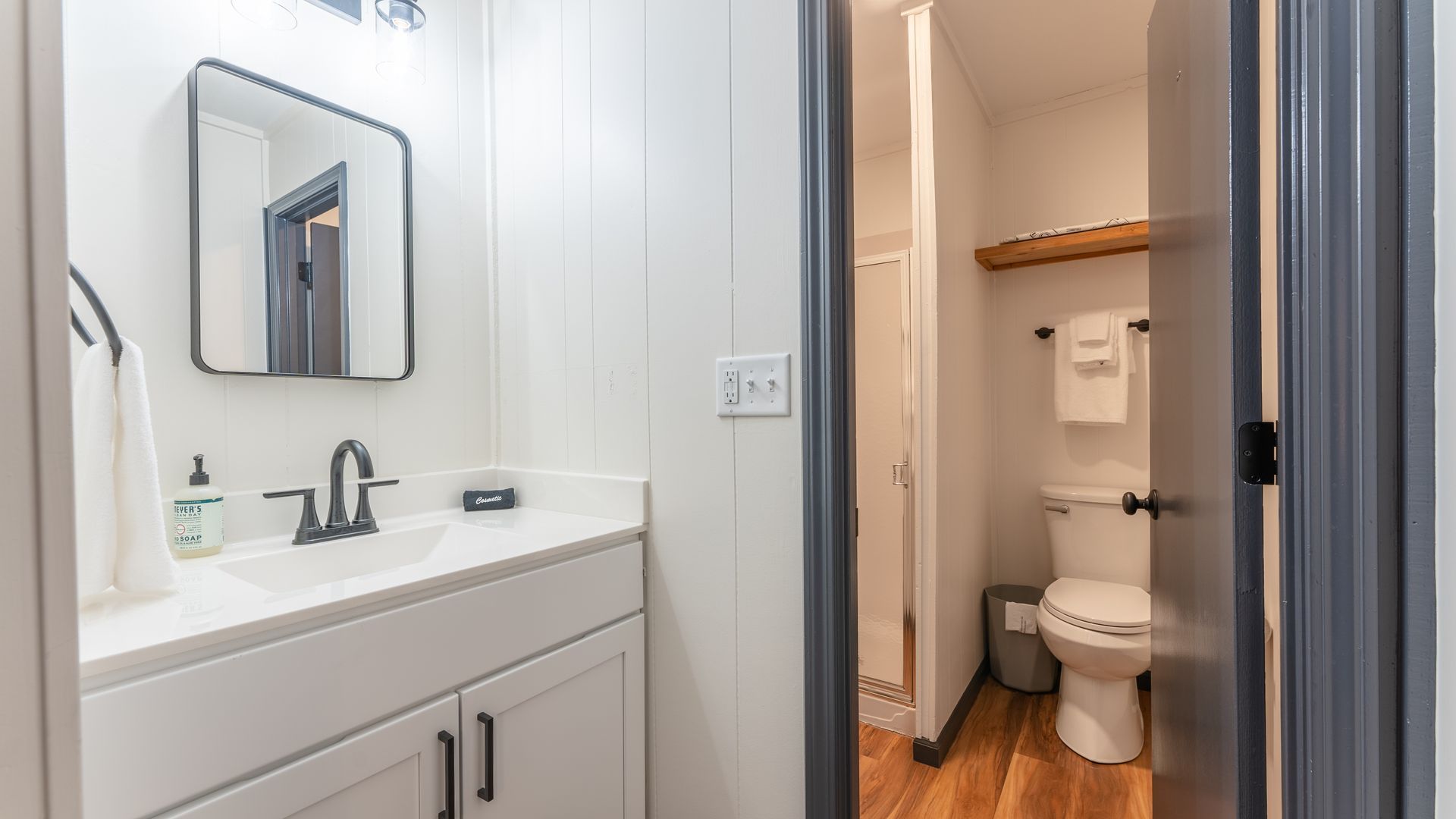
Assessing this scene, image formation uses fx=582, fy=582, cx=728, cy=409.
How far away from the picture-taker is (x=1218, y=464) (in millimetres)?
816

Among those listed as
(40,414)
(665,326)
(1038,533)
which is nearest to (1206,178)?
(665,326)

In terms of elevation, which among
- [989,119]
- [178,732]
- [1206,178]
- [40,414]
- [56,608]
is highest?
[989,119]

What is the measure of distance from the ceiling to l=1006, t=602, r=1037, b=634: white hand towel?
2023 mm

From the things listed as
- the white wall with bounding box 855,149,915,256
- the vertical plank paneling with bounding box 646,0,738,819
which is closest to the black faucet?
the vertical plank paneling with bounding box 646,0,738,819

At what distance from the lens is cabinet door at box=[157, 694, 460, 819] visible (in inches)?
28.0

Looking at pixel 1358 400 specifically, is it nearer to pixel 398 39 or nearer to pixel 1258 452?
pixel 1258 452

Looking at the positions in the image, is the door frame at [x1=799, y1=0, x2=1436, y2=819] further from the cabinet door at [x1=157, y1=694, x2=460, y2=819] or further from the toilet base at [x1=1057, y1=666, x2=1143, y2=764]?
the toilet base at [x1=1057, y1=666, x2=1143, y2=764]

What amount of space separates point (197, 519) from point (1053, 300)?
286cm

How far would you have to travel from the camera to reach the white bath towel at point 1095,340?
90.8 inches

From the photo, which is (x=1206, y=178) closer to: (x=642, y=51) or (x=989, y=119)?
(x=642, y=51)

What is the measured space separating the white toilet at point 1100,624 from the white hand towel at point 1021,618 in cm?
15

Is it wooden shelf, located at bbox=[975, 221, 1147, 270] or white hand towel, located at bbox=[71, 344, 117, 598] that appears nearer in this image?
white hand towel, located at bbox=[71, 344, 117, 598]

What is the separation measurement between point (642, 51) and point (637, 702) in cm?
141

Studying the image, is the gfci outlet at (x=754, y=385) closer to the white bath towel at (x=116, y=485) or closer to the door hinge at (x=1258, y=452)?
the door hinge at (x=1258, y=452)
